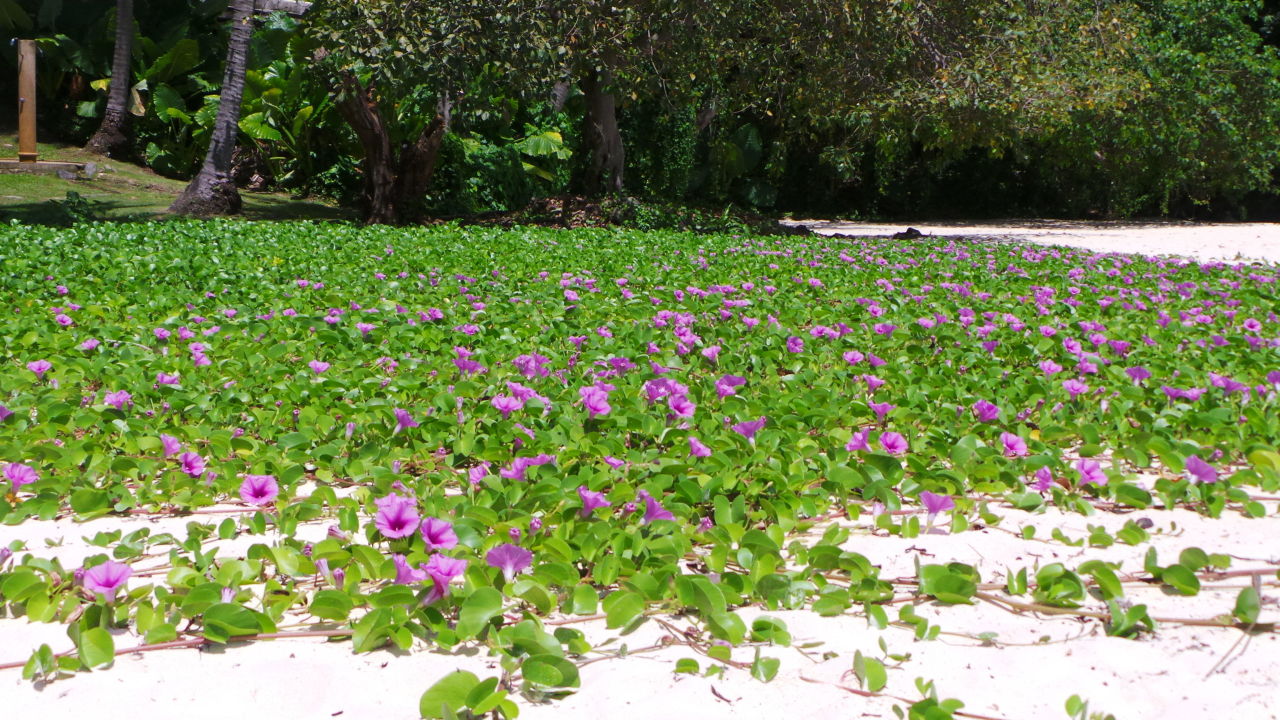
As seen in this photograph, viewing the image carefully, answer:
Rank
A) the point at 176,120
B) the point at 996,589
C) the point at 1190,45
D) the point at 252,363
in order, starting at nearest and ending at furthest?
1. the point at 996,589
2. the point at 252,363
3. the point at 176,120
4. the point at 1190,45

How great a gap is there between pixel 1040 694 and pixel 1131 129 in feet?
67.1

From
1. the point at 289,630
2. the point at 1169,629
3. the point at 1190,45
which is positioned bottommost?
the point at 289,630

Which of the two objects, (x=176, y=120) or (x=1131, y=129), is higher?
(x=1131, y=129)

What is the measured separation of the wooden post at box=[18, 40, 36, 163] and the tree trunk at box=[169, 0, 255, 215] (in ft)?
11.3

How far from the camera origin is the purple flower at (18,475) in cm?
288

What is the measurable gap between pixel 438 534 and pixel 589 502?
45 centimetres

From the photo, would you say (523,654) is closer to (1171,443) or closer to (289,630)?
(289,630)

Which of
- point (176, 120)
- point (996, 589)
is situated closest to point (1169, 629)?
point (996, 589)

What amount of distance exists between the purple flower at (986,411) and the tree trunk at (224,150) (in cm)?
1226

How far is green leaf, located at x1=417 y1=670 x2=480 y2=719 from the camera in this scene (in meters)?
1.83

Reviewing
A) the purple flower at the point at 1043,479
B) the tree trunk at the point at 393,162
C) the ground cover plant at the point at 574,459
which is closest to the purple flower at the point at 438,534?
the ground cover plant at the point at 574,459

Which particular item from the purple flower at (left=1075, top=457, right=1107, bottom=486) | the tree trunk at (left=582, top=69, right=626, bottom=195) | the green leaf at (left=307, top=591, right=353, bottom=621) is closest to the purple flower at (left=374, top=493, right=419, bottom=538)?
the green leaf at (left=307, top=591, right=353, bottom=621)

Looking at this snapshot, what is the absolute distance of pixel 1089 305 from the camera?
6.87m

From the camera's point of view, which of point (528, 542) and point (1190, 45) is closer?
point (528, 542)
